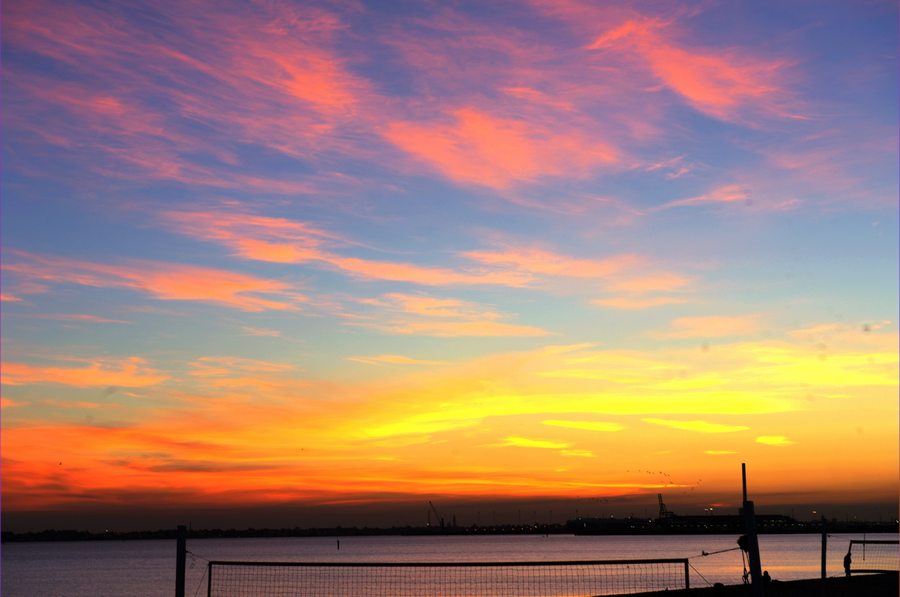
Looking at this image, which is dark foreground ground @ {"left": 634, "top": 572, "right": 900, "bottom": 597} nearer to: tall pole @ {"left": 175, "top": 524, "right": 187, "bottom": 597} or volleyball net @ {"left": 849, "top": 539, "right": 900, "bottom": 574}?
volleyball net @ {"left": 849, "top": 539, "right": 900, "bottom": 574}

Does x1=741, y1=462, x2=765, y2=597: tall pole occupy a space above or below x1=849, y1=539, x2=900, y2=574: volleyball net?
above

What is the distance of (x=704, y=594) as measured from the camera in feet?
98.6

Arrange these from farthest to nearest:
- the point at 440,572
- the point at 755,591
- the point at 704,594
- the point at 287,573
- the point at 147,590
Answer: the point at 440,572 → the point at 287,573 → the point at 147,590 → the point at 704,594 → the point at 755,591

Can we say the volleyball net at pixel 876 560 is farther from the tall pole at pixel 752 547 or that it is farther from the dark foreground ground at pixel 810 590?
the tall pole at pixel 752 547

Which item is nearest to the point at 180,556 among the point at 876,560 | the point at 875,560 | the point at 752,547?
the point at 752,547

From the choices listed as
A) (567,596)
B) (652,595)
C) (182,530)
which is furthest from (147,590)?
(182,530)

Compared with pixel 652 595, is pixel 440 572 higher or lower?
lower

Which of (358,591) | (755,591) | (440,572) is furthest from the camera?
(440,572)

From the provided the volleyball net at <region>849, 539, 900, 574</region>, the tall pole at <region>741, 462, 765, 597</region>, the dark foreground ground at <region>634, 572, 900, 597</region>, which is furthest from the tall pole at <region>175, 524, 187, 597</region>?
the volleyball net at <region>849, 539, 900, 574</region>

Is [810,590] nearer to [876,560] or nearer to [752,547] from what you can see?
[752,547]

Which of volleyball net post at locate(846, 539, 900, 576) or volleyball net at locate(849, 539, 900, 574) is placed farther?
volleyball net at locate(849, 539, 900, 574)

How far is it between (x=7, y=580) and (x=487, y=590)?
8133 centimetres

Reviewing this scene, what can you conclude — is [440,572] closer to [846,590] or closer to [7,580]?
[7,580]

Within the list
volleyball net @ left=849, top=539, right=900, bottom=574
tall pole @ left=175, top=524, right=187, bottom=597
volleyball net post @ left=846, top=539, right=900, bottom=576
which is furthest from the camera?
volleyball net @ left=849, top=539, right=900, bottom=574
